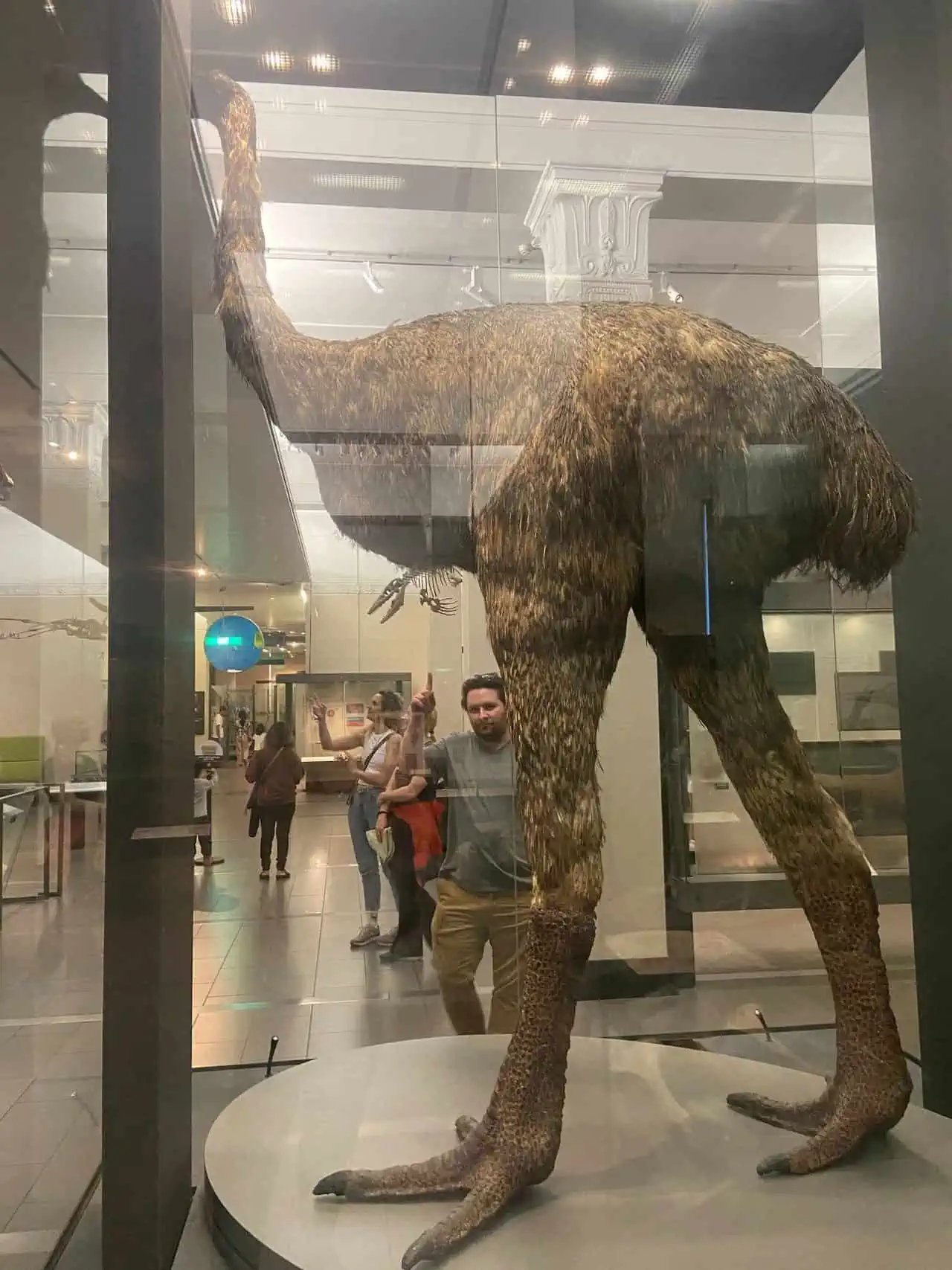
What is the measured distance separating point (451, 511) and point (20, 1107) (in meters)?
1.75

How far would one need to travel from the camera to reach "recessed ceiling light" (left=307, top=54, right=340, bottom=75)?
7.64 ft

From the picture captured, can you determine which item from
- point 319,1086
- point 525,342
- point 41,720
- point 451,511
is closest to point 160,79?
point 525,342

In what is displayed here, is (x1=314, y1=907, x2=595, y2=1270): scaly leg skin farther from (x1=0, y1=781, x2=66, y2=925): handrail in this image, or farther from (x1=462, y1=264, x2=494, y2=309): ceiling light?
(x1=462, y1=264, x2=494, y2=309): ceiling light

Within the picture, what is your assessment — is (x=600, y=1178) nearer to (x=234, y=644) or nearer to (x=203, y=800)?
(x=203, y=800)

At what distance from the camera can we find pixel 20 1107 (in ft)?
6.63

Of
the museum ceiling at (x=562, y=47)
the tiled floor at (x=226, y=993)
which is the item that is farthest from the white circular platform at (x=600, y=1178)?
the museum ceiling at (x=562, y=47)

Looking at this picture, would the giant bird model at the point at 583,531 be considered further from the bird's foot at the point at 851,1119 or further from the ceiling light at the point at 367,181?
the ceiling light at the point at 367,181

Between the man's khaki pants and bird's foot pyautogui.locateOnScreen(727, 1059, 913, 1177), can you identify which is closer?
bird's foot pyautogui.locateOnScreen(727, 1059, 913, 1177)

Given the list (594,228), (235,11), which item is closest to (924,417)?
(594,228)

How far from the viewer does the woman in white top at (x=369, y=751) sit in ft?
6.86

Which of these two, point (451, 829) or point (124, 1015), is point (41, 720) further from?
point (451, 829)

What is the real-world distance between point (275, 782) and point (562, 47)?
86.1 inches

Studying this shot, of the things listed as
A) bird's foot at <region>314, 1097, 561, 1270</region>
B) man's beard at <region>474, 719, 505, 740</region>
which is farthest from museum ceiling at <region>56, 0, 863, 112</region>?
bird's foot at <region>314, 1097, 561, 1270</region>

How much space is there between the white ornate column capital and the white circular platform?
203cm
